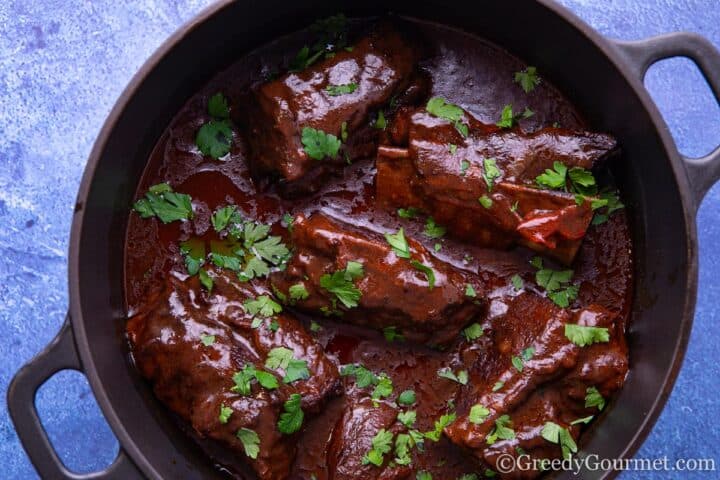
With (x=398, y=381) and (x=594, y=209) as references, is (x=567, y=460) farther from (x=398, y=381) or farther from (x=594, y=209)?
(x=594, y=209)

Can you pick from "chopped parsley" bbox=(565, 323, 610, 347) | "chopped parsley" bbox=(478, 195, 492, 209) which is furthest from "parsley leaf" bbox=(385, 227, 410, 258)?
"chopped parsley" bbox=(565, 323, 610, 347)

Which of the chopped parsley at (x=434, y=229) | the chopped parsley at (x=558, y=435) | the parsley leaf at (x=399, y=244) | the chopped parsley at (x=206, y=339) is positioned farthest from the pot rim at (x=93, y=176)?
the parsley leaf at (x=399, y=244)

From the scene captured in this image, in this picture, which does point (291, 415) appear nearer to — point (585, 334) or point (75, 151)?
point (585, 334)

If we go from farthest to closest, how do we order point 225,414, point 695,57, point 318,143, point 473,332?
point 473,332, point 318,143, point 225,414, point 695,57

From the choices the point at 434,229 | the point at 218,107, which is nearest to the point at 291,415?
the point at 434,229

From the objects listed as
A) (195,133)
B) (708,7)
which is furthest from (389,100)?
(708,7)
